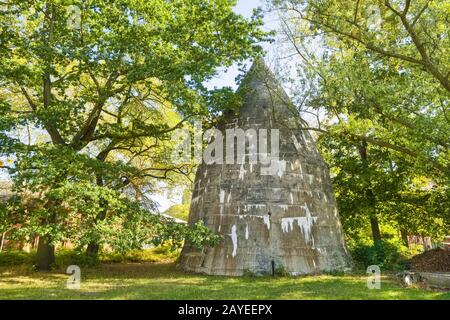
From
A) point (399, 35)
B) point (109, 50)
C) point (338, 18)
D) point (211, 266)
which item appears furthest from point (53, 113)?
point (399, 35)

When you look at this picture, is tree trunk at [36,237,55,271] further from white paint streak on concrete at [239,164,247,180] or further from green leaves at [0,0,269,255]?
white paint streak on concrete at [239,164,247,180]

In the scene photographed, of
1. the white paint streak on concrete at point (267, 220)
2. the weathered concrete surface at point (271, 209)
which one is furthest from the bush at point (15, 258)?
the white paint streak on concrete at point (267, 220)

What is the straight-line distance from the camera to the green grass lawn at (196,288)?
34.6 ft

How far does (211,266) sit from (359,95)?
30.7ft

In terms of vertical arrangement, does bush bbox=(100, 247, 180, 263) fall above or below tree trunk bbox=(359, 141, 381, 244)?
below

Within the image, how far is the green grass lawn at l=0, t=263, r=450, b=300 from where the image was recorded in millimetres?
10539

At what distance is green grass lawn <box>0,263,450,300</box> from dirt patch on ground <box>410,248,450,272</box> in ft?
17.0

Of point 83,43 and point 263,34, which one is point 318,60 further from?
point 83,43

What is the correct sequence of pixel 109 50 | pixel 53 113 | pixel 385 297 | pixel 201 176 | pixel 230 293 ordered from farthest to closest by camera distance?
pixel 201 176 → pixel 109 50 → pixel 53 113 → pixel 230 293 → pixel 385 297

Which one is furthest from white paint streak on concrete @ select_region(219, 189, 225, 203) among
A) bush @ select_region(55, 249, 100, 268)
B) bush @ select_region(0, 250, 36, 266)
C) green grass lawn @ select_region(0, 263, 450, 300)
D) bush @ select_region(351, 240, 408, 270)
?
bush @ select_region(0, 250, 36, 266)

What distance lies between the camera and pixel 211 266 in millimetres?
16219

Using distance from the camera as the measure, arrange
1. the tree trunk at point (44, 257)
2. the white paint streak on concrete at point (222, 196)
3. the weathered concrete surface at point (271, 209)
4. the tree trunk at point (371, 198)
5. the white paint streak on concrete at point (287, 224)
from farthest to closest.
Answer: the tree trunk at point (371, 198) → the tree trunk at point (44, 257) → the white paint streak on concrete at point (222, 196) → the white paint streak on concrete at point (287, 224) → the weathered concrete surface at point (271, 209)

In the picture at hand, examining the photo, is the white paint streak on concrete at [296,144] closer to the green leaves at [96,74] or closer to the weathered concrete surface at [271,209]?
the weathered concrete surface at [271,209]

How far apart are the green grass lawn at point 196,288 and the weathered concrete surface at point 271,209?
1.01 metres
